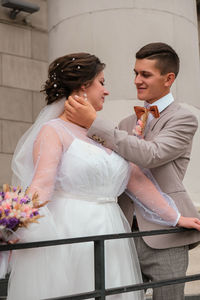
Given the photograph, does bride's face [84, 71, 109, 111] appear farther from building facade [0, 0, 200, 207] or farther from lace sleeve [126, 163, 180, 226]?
building facade [0, 0, 200, 207]

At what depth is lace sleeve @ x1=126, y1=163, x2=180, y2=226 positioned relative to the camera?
273cm

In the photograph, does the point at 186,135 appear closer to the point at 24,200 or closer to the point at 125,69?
the point at 24,200

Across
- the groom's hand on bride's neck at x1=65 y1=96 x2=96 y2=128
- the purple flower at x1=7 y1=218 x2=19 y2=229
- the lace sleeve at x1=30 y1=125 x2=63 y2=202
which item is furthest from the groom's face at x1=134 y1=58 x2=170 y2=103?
the purple flower at x1=7 y1=218 x2=19 y2=229

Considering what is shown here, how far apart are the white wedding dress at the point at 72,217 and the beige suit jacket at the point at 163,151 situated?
0.36ft

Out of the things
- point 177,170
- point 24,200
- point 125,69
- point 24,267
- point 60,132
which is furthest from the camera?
point 125,69

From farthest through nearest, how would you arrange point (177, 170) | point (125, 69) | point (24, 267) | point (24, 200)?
point (125, 69) < point (177, 170) < point (24, 267) < point (24, 200)

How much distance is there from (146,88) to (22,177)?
2.82 feet

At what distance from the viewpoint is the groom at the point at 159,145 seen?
2.60 meters

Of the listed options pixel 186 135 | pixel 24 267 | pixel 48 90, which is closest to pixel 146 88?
pixel 186 135

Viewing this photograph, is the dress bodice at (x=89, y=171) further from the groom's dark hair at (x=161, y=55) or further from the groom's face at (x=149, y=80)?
the groom's dark hair at (x=161, y=55)

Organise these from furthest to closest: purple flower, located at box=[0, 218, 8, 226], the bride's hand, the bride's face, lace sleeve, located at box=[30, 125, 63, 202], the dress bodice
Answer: the bride's face
the bride's hand
the dress bodice
lace sleeve, located at box=[30, 125, 63, 202]
purple flower, located at box=[0, 218, 8, 226]

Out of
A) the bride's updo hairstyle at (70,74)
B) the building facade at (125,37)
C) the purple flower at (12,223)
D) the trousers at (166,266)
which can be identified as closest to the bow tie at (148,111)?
the bride's updo hairstyle at (70,74)

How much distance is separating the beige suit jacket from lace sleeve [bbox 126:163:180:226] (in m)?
0.04

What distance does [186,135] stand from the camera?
107 inches
